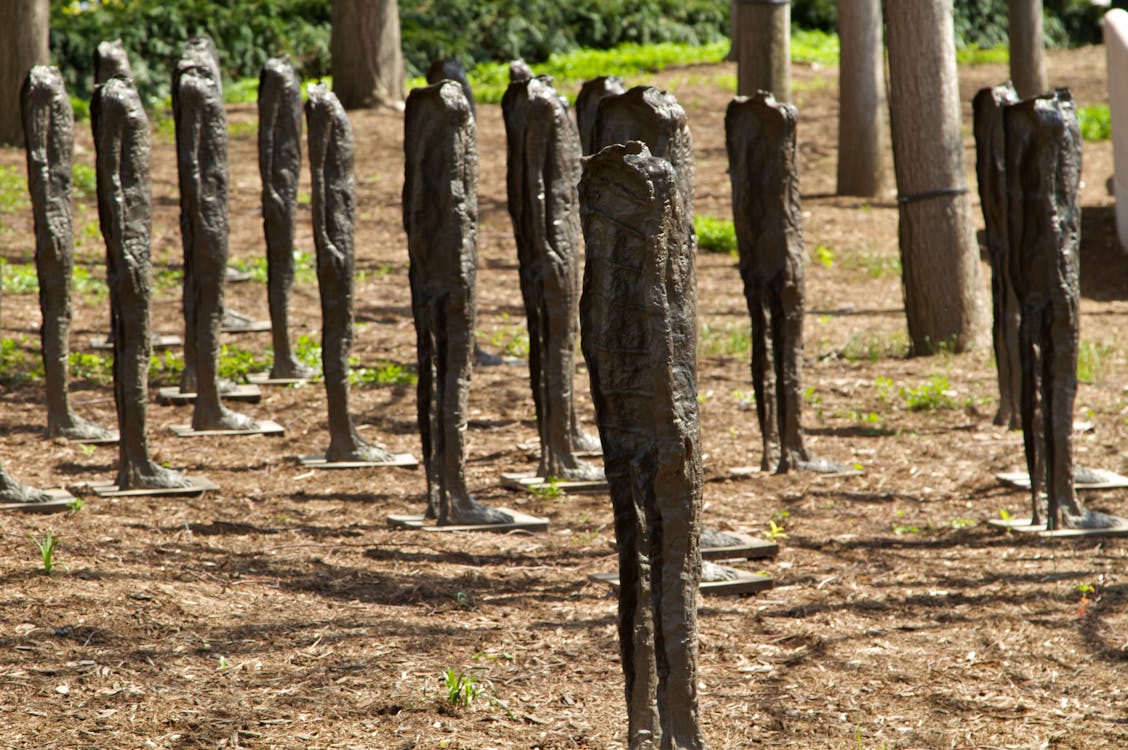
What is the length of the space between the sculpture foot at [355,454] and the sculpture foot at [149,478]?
1.09m

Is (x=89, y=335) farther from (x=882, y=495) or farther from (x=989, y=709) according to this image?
(x=989, y=709)

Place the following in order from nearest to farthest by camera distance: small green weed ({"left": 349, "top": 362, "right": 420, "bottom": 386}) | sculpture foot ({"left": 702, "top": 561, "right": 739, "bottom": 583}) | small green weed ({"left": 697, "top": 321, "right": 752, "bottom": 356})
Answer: sculpture foot ({"left": 702, "top": 561, "right": 739, "bottom": 583}) → small green weed ({"left": 349, "top": 362, "right": 420, "bottom": 386}) → small green weed ({"left": 697, "top": 321, "right": 752, "bottom": 356})

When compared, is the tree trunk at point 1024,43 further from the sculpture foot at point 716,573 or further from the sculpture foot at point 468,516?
the sculpture foot at point 716,573

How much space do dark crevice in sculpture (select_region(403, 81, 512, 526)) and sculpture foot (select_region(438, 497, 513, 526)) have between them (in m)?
0.03

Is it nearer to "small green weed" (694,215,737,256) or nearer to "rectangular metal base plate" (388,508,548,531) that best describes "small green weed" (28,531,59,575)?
"rectangular metal base plate" (388,508,548,531)

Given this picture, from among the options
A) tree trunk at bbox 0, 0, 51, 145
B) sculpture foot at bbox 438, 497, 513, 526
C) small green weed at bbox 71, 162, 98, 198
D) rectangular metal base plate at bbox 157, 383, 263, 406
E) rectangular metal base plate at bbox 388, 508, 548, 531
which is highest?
tree trunk at bbox 0, 0, 51, 145

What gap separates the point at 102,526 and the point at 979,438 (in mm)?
5582

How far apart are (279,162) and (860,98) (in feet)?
28.8

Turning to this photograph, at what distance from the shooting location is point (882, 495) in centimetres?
799

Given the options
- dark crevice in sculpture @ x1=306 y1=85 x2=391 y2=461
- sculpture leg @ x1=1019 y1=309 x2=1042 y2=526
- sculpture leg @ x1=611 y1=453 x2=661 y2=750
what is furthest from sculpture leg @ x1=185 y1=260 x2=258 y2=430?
sculpture leg @ x1=611 y1=453 x2=661 y2=750

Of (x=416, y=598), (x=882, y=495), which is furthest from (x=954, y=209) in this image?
(x=416, y=598)

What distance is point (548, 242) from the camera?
7.84 metres

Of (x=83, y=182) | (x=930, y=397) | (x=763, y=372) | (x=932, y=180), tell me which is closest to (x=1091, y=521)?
(x=763, y=372)

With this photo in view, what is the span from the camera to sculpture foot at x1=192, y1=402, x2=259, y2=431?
8.98 m
